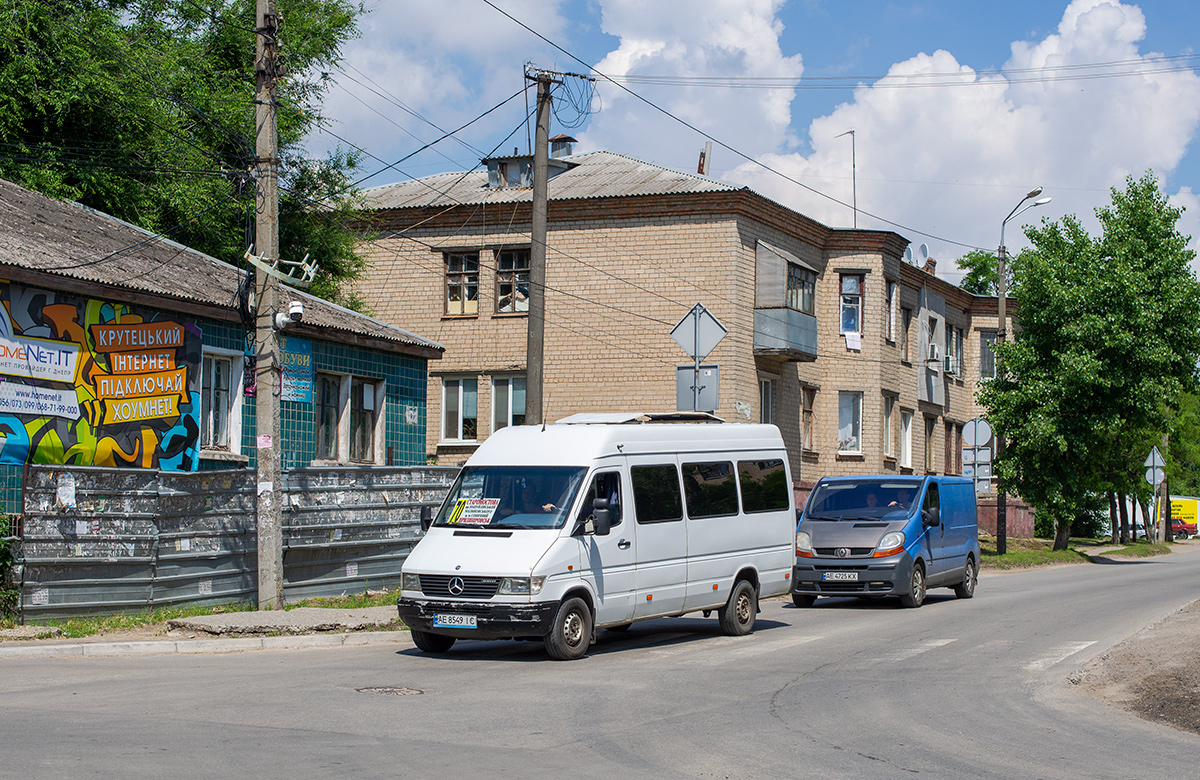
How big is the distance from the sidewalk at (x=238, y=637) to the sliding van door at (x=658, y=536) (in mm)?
2883

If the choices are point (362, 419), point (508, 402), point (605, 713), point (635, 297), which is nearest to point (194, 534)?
point (362, 419)

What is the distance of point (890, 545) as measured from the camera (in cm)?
1767

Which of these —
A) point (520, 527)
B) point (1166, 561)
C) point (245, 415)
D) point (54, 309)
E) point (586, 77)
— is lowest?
point (1166, 561)

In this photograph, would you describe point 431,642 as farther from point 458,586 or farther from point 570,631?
point 570,631

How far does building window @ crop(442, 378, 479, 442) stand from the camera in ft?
114

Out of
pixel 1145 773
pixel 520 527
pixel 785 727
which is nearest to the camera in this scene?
pixel 1145 773

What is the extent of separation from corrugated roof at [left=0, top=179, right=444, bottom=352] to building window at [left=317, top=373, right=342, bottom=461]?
111 centimetres

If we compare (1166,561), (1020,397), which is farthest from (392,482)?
(1166,561)

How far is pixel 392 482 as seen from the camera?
18.8 m

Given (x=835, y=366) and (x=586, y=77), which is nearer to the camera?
(x=586, y=77)

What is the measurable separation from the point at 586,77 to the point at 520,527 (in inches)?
431

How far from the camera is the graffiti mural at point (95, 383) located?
610 inches

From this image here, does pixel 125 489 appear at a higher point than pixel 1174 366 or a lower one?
lower

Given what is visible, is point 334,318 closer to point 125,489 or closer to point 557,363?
point 125,489
